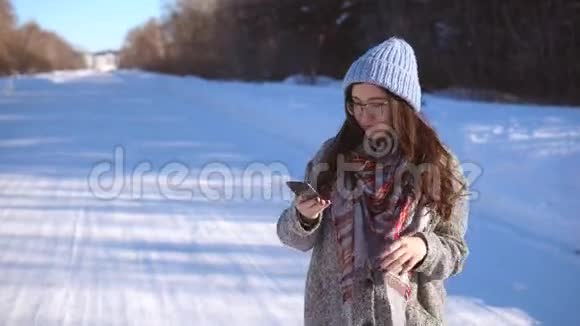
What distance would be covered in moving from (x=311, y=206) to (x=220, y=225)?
3.39 m

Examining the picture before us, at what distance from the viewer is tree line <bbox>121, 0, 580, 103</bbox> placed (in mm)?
15445

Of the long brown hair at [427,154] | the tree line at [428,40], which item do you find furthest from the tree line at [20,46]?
the long brown hair at [427,154]

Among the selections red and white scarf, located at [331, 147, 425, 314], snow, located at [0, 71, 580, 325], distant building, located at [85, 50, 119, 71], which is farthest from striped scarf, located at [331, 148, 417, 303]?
distant building, located at [85, 50, 119, 71]

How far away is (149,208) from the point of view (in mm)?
5246

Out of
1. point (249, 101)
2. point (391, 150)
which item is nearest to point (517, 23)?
point (249, 101)

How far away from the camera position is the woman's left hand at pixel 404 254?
54.1 inches

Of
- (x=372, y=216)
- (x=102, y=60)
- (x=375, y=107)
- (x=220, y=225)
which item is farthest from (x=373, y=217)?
(x=102, y=60)

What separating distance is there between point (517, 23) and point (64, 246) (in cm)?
1557

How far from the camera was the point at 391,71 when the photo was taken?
143 cm

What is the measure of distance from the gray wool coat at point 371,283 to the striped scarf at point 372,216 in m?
0.05

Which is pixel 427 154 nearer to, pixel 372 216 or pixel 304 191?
pixel 372 216

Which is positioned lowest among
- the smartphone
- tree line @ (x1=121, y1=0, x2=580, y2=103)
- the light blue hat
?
the smartphone

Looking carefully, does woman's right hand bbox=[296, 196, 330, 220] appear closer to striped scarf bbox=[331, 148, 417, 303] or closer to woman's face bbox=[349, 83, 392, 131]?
striped scarf bbox=[331, 148, 417, 303]

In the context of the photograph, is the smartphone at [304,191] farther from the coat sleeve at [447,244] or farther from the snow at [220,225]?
the snow at [220,225]
